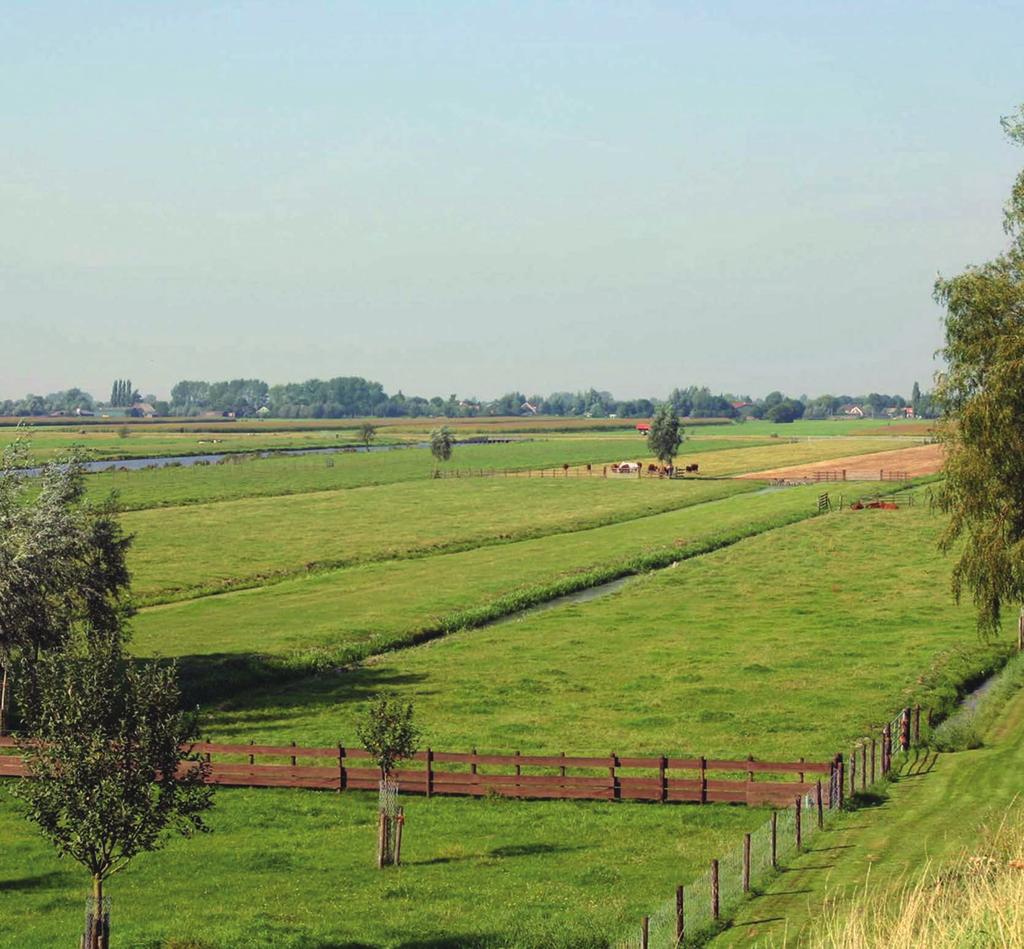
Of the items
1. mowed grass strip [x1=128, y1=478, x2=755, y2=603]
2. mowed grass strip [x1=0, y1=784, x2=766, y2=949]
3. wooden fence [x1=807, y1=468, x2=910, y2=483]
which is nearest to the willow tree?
mowed grass strip [x1=0, y1=784, x2=766, y2=949]

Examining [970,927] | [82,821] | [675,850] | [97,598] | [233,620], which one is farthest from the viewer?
[233,620]

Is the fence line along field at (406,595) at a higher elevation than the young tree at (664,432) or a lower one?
lower

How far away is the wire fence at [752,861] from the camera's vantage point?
26.5 m

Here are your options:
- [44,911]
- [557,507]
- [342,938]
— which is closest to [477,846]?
[342,938]

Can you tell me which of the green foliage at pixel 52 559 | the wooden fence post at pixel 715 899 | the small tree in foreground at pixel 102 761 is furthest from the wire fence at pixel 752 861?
the green foliage at pixel 52 559

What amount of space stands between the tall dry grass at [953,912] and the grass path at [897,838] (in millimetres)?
717

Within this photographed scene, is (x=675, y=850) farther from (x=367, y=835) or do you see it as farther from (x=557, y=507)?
(x=557, y=507)

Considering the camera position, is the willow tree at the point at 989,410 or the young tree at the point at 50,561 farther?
the young tree at the point at 50,561

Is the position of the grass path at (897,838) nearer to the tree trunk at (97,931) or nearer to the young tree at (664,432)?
the tree trunk at (97,931)

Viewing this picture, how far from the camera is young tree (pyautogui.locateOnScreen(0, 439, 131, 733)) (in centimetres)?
4950

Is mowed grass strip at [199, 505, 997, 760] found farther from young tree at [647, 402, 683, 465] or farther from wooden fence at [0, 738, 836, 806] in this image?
young tree at [647, 402, 683, 465]

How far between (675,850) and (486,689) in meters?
22.3

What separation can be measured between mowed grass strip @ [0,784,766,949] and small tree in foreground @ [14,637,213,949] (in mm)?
2257

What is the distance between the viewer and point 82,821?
27.2m
